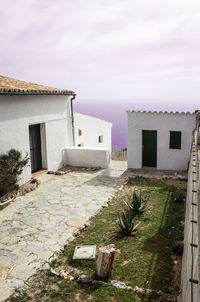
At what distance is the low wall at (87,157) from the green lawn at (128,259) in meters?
4.74

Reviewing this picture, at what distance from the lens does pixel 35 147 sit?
12133 millimetres

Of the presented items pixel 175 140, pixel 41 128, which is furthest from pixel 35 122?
pixel 175 140

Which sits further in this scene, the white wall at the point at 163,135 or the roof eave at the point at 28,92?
the white wall at the point at 163,135

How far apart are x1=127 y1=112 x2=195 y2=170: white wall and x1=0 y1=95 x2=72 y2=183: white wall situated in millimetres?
3410

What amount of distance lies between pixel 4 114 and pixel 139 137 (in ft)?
22.2

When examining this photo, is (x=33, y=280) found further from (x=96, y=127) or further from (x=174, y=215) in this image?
(x=96, y=127)

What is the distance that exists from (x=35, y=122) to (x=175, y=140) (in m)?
6.67

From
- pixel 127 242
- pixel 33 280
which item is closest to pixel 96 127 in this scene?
pixel 127 242

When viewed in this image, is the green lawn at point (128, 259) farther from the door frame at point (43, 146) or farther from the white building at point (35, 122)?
the door frame at point (43, 146)

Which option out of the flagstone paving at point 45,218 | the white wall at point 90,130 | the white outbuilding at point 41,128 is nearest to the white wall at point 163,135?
the white outbuilding at point 41,128

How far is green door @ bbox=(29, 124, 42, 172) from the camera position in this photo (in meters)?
11.8

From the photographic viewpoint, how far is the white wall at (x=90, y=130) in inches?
675

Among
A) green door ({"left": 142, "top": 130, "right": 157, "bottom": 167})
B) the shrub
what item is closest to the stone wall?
the shrub

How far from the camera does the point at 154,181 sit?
11.5 meters
